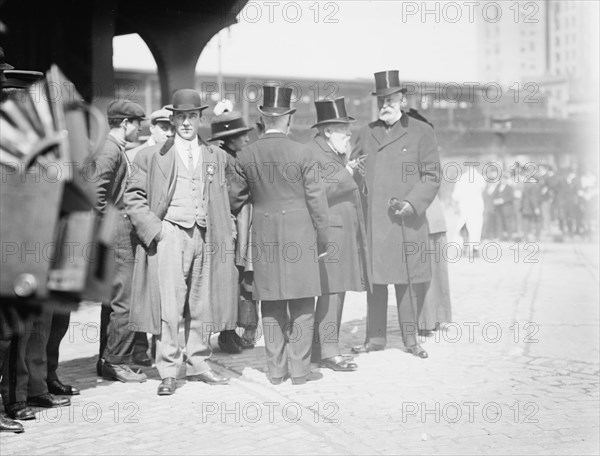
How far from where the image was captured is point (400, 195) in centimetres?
764

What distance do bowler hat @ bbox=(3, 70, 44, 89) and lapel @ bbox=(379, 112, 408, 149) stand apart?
5.91 m

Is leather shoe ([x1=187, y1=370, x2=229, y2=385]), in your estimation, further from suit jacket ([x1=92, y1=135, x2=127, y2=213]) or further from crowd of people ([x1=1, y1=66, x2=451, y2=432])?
suit jacket ([x1=92, y1=135, x2=127, y2=213])

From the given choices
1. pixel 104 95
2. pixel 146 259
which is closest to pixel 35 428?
pixel 146 259

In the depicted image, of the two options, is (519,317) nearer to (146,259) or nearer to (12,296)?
(146,259)

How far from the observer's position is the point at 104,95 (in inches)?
356

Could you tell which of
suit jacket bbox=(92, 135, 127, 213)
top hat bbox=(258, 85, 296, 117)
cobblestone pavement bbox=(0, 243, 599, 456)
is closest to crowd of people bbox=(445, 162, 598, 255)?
cobblestone pavement bbox=(0, 243, 599, 456)

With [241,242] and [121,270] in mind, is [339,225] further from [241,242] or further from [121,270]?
[121,270]

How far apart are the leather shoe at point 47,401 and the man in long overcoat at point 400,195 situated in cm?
276

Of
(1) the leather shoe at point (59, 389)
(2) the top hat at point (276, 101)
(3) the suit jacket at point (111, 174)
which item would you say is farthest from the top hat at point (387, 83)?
(1) the leather shoe at point (59, 389)

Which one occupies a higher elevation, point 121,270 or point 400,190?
point 400,190

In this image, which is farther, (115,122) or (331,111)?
(331,111)

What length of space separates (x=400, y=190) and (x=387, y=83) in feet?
3.07

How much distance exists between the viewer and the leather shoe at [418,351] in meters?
7.44

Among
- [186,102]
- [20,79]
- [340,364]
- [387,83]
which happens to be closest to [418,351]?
[340,364]
